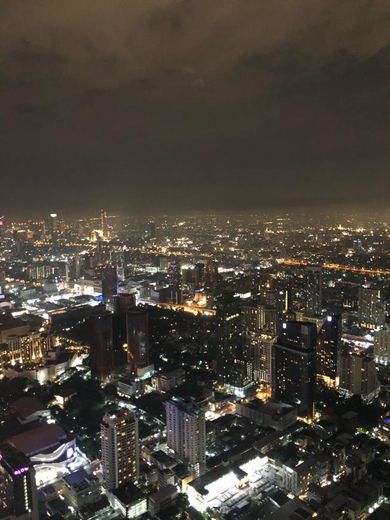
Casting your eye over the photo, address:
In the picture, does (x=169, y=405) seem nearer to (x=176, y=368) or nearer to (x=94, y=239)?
(x=176, y=368)

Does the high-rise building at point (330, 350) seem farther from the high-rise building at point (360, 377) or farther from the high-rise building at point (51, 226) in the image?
the high-rise building at point (51, 226)

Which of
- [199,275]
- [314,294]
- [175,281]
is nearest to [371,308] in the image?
[314,294]

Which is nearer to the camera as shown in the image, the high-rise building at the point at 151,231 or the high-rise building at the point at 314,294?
the high-rise building at the point at 314,294

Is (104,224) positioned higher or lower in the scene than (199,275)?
higher

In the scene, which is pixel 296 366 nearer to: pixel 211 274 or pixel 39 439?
pixel 39 439

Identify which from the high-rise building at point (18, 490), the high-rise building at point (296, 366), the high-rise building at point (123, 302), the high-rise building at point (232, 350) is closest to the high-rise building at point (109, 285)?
the high-rise building at point (123, 302)

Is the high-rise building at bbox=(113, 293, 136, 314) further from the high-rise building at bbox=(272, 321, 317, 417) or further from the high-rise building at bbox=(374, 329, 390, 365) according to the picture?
the high-rise building at bbox=(374, 329, 390, 365)

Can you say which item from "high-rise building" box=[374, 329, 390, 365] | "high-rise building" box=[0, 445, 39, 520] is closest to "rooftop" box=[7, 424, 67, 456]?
"high-rise building" box=[0, 445, 39, 520]
